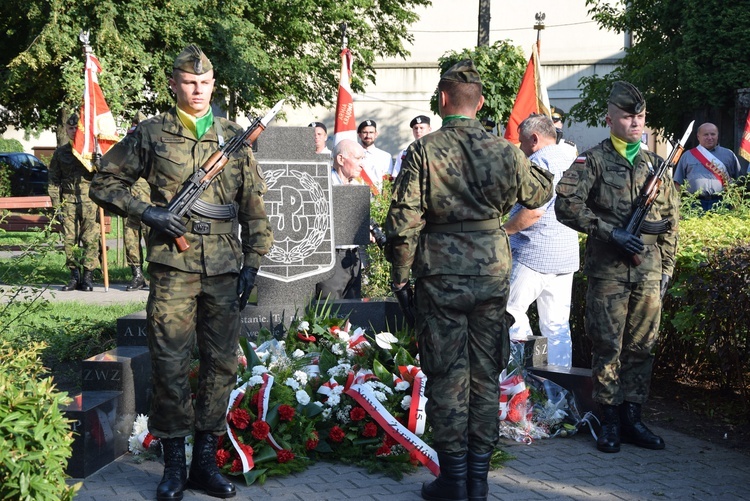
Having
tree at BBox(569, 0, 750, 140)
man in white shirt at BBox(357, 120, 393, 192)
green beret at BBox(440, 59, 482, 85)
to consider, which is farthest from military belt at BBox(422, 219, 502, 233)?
tree at BBox(569, 0, 750, 140)

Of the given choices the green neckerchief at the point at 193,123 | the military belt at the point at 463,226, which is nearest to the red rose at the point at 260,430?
the military belt at the point at 463,226

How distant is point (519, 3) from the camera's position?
35.0 m

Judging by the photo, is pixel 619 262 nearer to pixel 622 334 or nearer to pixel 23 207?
pixel 622 334

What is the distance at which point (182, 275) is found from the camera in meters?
4.97

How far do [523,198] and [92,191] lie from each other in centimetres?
231

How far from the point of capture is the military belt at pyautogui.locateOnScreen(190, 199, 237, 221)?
4.99m

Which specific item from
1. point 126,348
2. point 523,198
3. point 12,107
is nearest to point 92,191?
point 126,348

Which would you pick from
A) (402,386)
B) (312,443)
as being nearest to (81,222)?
(402,386)

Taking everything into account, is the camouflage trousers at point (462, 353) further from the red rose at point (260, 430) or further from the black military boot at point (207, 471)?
the black military boot at point (207, 471)

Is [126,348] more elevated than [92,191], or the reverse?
[92,191]

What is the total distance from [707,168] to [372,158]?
4.20 m

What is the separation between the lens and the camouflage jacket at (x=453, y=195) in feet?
16.0

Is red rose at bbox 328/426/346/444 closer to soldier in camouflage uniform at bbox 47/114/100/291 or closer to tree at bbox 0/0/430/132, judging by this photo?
soldier in camouflage uniform at bbox 47/114/100/291

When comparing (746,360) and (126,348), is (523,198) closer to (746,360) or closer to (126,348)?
(746,360)
